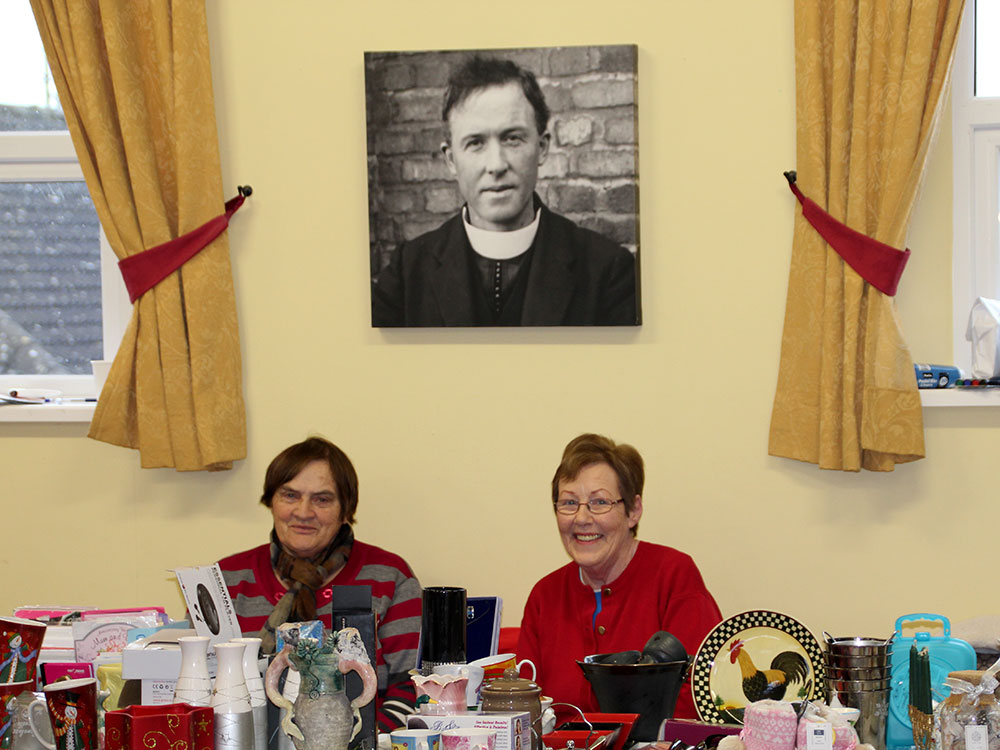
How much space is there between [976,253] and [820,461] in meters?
0.74

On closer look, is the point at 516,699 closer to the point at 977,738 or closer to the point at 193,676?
the point at 193,676

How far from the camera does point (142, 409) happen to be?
3.13m

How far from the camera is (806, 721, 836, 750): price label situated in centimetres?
163

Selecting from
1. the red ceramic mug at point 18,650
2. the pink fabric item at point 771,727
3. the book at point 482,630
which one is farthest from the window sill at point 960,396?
the red ceramic mug at point 18,650

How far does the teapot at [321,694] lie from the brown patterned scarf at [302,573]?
0.96 metres

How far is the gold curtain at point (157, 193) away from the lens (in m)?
3.13

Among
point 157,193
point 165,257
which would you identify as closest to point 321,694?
point 165,257

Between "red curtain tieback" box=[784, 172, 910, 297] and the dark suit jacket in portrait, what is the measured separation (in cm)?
52

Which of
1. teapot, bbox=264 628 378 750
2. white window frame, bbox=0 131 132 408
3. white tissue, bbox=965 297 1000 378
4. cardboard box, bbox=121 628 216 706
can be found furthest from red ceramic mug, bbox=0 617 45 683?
white tissue, bbox=965 297 1000 378

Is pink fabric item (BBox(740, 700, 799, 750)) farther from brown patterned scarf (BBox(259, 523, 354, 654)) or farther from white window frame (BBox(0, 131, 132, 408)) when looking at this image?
white window frame (BBox(0, 131, 132, 408))

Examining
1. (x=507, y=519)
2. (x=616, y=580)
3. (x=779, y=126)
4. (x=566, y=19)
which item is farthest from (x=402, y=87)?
(x=616, y=580)

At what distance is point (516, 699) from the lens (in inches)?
68.4

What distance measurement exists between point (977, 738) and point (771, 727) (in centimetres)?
30

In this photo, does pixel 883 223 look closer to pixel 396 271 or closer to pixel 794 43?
pixel 794 43
